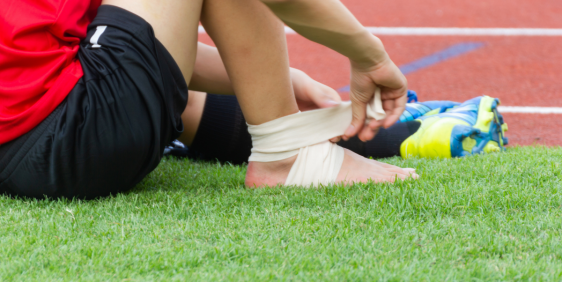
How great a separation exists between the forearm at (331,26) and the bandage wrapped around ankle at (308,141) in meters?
0.26

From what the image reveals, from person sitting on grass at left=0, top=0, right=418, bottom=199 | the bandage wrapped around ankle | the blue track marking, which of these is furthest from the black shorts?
the blue track marking

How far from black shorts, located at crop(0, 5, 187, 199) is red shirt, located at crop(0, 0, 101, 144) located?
0.03 meters

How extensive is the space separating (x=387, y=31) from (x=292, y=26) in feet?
12.4

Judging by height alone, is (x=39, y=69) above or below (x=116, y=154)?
above

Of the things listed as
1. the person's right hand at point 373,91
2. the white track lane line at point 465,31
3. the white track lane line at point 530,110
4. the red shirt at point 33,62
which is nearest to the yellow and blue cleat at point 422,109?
the person's right hand at point 373,91

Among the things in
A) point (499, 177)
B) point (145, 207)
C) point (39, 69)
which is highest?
point (39, 69)

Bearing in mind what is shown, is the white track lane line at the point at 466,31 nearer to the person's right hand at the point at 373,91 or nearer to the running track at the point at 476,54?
the running track at the point at 476,54

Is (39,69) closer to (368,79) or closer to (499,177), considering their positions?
(368,79)

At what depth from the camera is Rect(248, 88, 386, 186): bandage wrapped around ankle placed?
1.45m

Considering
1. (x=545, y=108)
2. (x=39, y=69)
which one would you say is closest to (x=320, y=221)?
(x=39, y=69)

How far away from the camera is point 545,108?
265 centimetres

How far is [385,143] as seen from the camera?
1.90 meters

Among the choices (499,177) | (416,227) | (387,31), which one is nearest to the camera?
(416,227)

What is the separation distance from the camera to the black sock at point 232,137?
1854 mm
